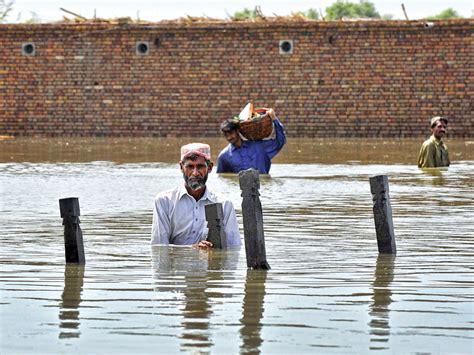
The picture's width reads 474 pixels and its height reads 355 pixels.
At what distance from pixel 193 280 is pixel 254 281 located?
38 cm

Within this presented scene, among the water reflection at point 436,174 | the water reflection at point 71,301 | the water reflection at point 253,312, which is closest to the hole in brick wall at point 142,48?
the water reflection at point 436,174

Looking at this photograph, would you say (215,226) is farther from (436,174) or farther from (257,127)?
(436,174)

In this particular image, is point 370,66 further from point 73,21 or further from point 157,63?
point 73,21

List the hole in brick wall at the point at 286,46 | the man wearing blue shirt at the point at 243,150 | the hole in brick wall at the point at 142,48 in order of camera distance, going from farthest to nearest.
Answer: the hole in brick wall at the point at 142,48 → the hole in brick wall at the point at 286,46 → the man wearing blue shirt at the point at 243,150

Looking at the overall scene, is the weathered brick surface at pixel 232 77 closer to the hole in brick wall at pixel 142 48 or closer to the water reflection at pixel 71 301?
the hole in brick wall at pixel 142 48

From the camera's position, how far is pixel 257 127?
70.0ft

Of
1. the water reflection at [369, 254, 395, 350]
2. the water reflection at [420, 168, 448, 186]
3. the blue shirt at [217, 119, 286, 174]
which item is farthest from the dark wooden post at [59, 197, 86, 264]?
the blue shirt at [217, 119, 286, 174]

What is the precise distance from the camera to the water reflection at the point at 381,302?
7.36 meters

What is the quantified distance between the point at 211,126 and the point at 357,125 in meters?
3.55

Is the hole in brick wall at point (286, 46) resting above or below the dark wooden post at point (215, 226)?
above

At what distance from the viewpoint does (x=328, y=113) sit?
1442 inches

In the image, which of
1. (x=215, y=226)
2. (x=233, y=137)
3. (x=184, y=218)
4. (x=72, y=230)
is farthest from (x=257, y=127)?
(x=72, y=230)

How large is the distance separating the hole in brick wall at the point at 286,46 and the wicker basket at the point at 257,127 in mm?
15487

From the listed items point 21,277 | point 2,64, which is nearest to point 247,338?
point 21,277
